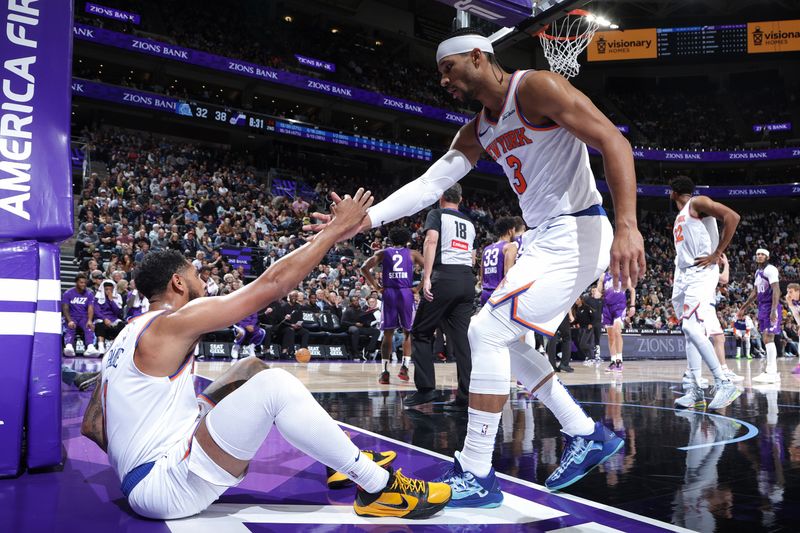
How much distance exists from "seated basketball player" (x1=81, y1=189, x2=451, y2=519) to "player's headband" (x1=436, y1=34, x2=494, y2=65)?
3.60 feet

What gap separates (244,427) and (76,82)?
2032cm

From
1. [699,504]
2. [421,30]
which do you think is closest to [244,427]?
[699,504]

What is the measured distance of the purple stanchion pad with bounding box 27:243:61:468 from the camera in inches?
109

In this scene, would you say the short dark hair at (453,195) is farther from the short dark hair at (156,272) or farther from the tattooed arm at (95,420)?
the tattooed arm at (95,420)

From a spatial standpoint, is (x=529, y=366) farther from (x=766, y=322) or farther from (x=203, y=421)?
(x=766, y=322)

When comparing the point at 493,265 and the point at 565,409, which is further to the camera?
the point at 493,265

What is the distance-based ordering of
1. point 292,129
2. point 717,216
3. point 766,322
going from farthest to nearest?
point 292,129 → point 766,322 → point 717,216

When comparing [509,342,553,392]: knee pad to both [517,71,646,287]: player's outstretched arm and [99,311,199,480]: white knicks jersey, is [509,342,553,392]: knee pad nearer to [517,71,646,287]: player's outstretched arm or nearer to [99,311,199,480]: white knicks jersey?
[517,71,646,287]: player's outstretched arm

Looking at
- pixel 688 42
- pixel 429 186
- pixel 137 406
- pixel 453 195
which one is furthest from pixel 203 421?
pixel 688 42

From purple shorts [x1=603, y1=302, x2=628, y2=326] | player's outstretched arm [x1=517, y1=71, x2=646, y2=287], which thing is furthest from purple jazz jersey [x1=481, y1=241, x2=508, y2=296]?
purple shorts [x1=603, y1=302, x2=628, y2=326]

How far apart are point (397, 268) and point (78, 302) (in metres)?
6.48

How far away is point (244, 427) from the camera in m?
2.01

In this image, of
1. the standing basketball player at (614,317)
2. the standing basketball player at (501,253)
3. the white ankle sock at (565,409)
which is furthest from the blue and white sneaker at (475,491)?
the standing basketball player at (614,317)

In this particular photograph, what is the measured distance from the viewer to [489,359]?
249cm
